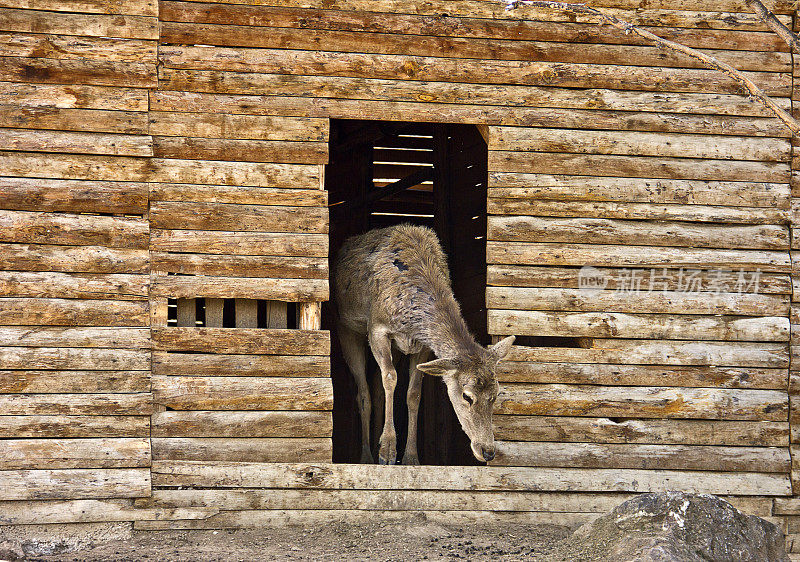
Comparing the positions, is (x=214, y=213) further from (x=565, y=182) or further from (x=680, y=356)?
(x=680, y=356)

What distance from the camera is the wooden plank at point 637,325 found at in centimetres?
759

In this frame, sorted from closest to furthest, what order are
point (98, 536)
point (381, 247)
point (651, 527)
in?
point (651, 527), point (98, 536), point (381, 247)

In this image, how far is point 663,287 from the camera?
25.4ft

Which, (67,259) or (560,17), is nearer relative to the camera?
(67,259)

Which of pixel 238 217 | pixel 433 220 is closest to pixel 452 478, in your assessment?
pixel 238 217

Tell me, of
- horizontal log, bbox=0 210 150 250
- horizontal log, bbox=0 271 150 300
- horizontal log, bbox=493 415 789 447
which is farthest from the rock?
horizontal log, bbox=0 210 150 250

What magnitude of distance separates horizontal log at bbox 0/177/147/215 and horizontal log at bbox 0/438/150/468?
1762 millimetres

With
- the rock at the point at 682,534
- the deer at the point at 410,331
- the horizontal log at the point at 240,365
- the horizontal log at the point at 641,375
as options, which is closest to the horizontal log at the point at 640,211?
the deer at the point at 410,331

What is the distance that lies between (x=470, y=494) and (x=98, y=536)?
2.89 m

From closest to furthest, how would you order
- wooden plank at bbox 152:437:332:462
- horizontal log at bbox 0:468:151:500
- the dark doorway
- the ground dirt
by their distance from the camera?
the ground dirt < horizontal log at bbox 0:468:151:500 < wooden plank at bbox 152:437:332:462 < the dark doorway

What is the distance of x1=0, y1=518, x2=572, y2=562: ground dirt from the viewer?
6.61 m

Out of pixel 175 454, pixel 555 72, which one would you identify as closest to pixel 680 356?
pixel 555 72

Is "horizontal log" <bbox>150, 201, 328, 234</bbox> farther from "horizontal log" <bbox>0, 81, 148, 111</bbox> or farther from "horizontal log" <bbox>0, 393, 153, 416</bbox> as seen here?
"horizontal log" <bbox>0, 393, 153, 416</bbox>

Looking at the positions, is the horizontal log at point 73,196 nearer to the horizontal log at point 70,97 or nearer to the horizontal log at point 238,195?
the horizontal log at point 238,195
